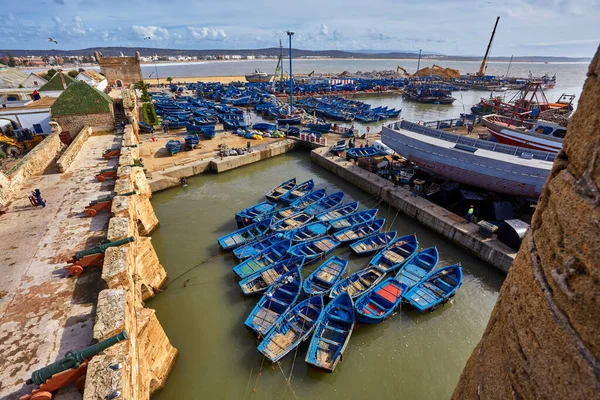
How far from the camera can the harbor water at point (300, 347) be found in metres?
10.6

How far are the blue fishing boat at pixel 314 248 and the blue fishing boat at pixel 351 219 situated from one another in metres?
1.52

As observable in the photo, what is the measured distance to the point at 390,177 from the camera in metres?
23.1

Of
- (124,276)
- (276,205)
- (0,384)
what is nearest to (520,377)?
(124,276)

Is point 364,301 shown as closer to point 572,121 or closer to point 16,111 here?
point 572,121

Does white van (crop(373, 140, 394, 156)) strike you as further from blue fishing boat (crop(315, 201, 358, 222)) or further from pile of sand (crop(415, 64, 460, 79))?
pile of sand (crop(415, 64, 460, 79))

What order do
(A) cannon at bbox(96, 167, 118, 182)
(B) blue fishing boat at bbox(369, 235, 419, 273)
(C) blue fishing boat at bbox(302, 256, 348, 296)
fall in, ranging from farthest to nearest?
(A) cannon at bbox(96, 167, 118, 182) < (B) blue fishing boat at bbox(369, 235, 419, 273) < (C) blue fishing boat at bbox(302, 256, 348, 296)

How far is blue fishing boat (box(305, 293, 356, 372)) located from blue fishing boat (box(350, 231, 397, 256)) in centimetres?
425

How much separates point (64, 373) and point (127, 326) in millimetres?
1517

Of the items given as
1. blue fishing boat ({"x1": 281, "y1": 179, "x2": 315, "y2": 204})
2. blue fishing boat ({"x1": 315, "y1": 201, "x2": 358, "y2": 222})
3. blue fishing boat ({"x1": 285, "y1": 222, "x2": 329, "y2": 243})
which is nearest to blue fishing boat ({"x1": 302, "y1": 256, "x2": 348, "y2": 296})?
blue fishing boat ({"x1": 285, "y1": 222, "x2": 329, "y2": 243})

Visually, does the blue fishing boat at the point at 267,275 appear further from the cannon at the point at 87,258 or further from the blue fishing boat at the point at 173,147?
the blue fishing boat at the point at 173,147

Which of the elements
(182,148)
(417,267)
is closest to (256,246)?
(417,267)

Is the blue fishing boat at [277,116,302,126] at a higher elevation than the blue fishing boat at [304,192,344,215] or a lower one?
higher

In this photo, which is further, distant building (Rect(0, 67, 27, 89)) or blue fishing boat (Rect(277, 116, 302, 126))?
distant building (Rect(0, 67, 27, 89))

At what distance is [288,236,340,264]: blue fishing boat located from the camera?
15.9 metres
